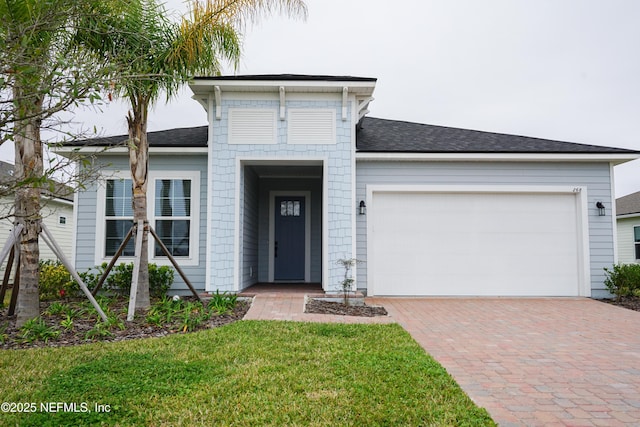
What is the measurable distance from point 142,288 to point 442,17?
13452mm

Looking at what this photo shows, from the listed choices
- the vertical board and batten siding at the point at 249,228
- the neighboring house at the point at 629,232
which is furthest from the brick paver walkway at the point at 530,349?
the neighboring house at the point at 629,232

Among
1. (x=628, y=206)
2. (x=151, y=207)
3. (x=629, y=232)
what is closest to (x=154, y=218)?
(x=151, y=207)

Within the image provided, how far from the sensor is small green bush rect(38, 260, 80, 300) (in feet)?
27.8

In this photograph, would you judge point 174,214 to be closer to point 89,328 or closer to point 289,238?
point 289,238

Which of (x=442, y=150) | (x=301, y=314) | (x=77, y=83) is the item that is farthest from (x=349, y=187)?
(x=77, y=83)

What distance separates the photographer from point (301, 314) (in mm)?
6922

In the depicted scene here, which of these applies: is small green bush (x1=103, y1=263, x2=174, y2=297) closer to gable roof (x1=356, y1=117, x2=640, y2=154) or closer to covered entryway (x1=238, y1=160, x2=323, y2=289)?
covered entryway (x1=238, y1=160, x2=323, y2=289)

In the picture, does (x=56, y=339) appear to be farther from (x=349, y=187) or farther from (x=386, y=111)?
(x=386, y=111)

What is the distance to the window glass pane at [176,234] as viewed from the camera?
9.09 metres

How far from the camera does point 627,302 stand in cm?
883

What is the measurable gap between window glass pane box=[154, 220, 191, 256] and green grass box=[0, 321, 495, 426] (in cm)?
410

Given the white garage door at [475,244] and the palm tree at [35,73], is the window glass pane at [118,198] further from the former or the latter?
the palm tree at [35,73]

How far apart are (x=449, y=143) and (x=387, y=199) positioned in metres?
2.04

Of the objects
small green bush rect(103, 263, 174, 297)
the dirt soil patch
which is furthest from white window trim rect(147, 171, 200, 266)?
the dirt soil patch
